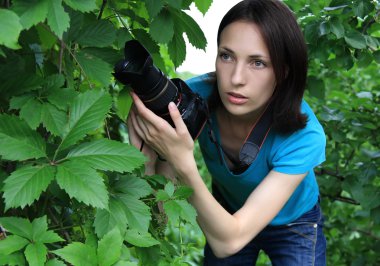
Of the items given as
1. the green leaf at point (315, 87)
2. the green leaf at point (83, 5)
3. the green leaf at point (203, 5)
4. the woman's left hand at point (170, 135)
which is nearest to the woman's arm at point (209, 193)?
the woman's left hand at point (170, 135)

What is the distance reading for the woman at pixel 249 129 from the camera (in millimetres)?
1424

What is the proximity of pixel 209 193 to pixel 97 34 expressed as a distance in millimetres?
490

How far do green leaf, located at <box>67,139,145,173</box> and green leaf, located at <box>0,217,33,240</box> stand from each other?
139 mm

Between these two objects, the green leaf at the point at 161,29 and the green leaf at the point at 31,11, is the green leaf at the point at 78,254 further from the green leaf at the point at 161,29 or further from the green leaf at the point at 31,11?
the green leaf at the point at 161,29

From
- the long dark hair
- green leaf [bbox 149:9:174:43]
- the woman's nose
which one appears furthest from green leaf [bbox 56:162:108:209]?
the long dark hair

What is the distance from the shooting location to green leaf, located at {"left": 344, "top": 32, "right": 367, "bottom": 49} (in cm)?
200

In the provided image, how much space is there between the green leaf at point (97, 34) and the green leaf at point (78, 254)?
0.46m

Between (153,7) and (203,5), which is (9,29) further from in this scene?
(203,5)

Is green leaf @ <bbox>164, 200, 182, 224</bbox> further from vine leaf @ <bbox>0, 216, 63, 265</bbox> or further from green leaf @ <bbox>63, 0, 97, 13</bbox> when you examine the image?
green leaf @ <bbox>63, 0, 97, 13</bbox>

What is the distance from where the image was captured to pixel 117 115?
146 centimetres

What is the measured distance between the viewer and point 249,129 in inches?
75.7

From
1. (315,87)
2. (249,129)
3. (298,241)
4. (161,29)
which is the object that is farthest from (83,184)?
(315,87)

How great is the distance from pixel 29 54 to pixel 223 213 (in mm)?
635

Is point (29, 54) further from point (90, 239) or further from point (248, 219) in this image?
point (248, 219)
